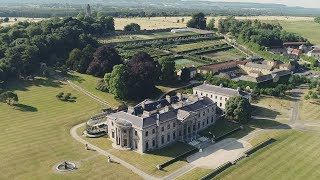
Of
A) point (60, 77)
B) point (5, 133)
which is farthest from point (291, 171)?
point (60, 77)

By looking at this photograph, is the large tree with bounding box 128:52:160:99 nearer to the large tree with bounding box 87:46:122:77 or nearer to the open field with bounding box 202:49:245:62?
the large tree with bounding box 87:46:122:77

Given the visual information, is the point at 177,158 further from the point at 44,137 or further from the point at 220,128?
the point at 44,137

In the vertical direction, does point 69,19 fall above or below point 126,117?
above

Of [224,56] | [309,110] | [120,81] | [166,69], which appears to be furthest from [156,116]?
[224,56]

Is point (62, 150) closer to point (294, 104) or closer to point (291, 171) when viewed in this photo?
point (291, 171)

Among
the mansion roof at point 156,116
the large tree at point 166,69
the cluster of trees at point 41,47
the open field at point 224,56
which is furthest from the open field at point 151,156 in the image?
the open field at point 224,56

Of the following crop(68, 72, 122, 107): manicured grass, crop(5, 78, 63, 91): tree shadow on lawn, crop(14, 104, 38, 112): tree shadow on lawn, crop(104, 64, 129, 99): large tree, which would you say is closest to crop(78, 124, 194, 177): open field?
crop(104, 64, 129, 99): large tree
